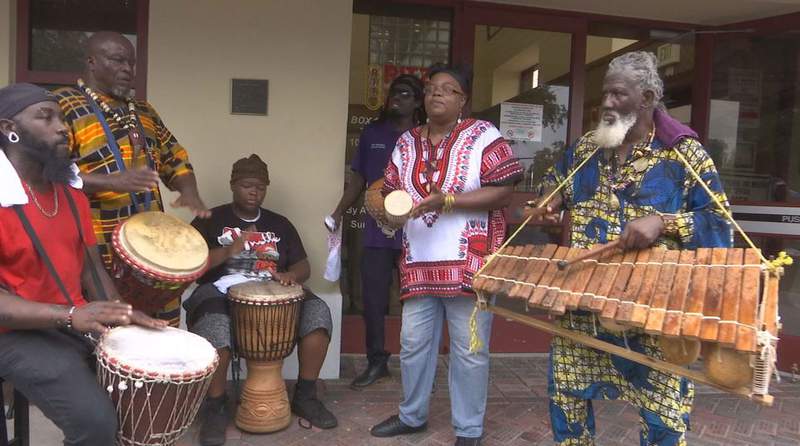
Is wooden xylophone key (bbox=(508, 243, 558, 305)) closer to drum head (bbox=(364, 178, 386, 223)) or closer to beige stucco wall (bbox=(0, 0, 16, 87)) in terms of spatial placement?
drum head (bbox=(364, 178, 386, 223))

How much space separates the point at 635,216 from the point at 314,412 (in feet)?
7.46

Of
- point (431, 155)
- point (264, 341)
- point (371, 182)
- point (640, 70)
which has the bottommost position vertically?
point (264, 341)

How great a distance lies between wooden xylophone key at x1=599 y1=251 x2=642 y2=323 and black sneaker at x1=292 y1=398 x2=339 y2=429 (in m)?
2.11

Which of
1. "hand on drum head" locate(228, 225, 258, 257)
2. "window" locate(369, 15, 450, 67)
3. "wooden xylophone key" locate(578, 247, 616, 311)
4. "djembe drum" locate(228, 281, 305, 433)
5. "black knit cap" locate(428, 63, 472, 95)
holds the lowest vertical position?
"djembe drum" locate(228, 281, 305, 433)

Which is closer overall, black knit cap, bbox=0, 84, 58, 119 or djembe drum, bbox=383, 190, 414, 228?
black knit cap, bbox=0, 84, 58, 119

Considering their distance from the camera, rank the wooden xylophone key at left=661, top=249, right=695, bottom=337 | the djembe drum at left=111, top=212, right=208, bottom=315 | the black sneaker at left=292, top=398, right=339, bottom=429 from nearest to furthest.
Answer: the wooden xylophone key at left=661, top=249, right=695, bottom=337 → the djembe drum at left=111, top=212, right=208, bottom=315 → the black sneaker at left=292, top=398, right=339, bottom=429

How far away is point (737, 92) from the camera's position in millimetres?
5199

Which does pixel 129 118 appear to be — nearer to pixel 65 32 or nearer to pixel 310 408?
pixel 65 32

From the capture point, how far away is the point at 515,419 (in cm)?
388

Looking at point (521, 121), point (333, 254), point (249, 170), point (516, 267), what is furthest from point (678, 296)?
point (521, 121)

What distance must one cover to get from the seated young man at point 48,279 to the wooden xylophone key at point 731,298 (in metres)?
2.02

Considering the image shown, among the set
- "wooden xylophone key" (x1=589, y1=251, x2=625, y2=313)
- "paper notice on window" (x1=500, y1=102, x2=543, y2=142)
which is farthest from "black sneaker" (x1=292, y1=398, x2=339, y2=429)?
"paper notice on window" (x1=500, y1=102, x2=543, y2=142)

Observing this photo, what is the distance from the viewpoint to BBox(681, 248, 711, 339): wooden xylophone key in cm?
184

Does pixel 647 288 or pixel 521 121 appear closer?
pixel 647 288
